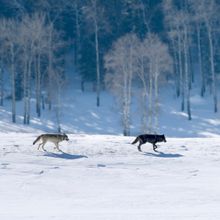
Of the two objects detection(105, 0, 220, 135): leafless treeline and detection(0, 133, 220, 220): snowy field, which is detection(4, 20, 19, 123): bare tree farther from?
detection(0, 133, 220, 220): snowy field

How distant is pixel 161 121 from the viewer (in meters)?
46.5

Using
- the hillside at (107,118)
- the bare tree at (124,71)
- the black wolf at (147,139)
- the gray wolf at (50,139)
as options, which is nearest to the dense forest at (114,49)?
the bare tree at (124,71)

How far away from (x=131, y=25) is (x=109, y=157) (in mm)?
35800

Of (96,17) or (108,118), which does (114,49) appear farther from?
(108,118)

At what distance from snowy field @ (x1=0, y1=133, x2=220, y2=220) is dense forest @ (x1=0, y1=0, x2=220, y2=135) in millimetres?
16195

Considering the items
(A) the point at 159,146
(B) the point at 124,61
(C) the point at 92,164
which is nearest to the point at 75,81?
(B) the point at 124,61

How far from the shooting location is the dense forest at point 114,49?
4253 cm

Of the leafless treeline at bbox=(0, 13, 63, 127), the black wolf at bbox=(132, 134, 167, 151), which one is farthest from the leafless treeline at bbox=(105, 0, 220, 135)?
the black wolf at bbox=(132, 134, 167, 151)

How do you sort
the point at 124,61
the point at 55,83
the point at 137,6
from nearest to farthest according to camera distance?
1. the point at 124,61
2. the point at 55,83
3. the point at 137,6

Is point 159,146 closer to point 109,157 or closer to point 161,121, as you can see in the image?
point 109,157

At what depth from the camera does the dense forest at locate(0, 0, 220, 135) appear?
42.5 meters

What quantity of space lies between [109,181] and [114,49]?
31.6m

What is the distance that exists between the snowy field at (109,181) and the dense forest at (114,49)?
53.1 feet

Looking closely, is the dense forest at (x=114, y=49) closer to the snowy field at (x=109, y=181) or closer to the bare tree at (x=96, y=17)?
the bare tree at (x=96, y=17)
